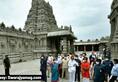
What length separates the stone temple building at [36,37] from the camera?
3808 cm

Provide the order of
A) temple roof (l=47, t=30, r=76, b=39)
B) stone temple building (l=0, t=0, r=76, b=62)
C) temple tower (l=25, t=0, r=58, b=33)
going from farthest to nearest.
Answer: temple tower (l=25, t=0, r=58, b=33) < temple roof (l=47, t=30, r=76, b=39) < stone temple building (l=0, t=0, r=76, b=62)

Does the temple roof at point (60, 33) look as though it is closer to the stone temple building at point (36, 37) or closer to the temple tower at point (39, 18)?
the stone temple building at point (36, 37)

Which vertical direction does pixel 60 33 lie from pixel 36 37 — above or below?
above

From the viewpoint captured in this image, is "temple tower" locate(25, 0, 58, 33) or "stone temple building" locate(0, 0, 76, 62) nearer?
"stone temple building" locate(0, 0, 76, 62)

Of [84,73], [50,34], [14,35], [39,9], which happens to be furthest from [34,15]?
[84,73]

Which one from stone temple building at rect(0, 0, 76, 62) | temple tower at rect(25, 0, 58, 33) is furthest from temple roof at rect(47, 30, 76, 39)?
temple tower at rect(25, 0, 58, 33)

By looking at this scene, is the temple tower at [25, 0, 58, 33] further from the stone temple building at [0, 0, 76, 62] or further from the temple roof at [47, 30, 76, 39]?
the temple roof at [47, 30, 76, 39]

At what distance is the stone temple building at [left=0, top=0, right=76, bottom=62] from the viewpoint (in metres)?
38.1

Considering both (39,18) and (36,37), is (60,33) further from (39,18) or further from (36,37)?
(39,18)

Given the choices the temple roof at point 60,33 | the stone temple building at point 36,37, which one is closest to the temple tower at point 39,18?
the stone temple building at point 36,37

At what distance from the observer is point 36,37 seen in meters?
52.0

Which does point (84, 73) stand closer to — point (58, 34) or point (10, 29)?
point (10, 29)

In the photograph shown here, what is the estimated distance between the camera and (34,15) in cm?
5722

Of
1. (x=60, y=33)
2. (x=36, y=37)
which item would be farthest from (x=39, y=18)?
(x=60, y=33)
